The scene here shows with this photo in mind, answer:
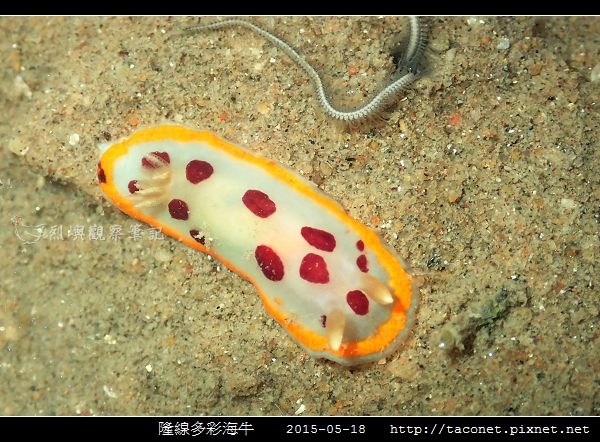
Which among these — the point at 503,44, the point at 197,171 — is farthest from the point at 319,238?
the point at 503,44

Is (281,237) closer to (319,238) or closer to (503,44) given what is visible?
(319,238)

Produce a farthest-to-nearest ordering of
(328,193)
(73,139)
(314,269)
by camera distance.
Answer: (73,139), (328,193), (314,269)

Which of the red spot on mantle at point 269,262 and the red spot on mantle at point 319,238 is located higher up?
the red spot on mantle at point 319,238

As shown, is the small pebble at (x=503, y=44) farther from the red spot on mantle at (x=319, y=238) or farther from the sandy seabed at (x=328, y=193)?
the red spot on mantle at (x=319, y=238)

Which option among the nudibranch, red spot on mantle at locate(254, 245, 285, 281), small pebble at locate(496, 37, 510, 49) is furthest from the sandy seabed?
red spot on mantle at locate(254, 245, 285, 281)

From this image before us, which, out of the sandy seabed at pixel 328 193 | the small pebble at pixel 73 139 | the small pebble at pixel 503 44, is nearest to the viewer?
the sandy seabed at pixel 328 193

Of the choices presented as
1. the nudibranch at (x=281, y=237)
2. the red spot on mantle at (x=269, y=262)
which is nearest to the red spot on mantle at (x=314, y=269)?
the nudibranch at (x=281, y=237)

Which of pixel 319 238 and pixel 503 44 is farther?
pixel 503 44

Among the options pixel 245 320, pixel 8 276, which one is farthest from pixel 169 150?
pixel 8 276

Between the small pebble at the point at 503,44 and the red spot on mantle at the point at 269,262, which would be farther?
the small pebble at the point at 503,44
